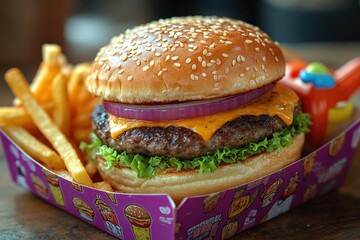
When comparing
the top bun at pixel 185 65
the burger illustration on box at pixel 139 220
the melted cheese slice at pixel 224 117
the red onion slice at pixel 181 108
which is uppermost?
the top bun at pixel 185 65

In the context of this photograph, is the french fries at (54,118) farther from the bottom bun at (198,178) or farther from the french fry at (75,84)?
the bottom bun at (198,178)

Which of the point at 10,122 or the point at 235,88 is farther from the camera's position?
the point at 10,122

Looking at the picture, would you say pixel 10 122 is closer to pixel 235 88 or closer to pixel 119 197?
pixel 119 197

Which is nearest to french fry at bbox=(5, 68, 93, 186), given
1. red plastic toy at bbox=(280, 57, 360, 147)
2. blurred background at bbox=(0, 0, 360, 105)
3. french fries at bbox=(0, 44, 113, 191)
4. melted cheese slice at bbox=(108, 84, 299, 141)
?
french fries at bbox=(0, 44, 113, 191)

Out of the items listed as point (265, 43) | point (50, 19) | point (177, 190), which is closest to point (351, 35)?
point (50, 19)

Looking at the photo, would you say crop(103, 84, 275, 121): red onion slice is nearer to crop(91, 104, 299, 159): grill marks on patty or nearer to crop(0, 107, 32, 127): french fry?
crop(91, 104, 299, 159): grill marks on patty

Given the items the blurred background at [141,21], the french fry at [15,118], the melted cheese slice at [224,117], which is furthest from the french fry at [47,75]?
the blurred background at [141,21]

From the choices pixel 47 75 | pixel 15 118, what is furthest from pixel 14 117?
pixel 47 75

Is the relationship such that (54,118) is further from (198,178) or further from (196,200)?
(196,200)
